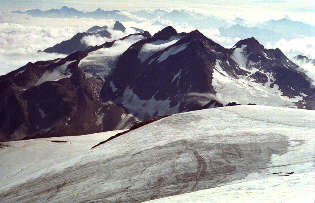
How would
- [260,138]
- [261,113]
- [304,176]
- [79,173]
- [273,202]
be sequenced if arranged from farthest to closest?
[261,113] → [260,138] → [79,173] → [304,176] → [273,202]

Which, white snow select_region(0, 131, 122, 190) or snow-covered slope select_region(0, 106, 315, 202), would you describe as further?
white snow select_region(0, 131, 122, 190)

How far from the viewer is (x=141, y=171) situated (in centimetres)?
4347

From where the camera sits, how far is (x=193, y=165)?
43156 millimetres

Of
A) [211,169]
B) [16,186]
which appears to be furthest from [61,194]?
[211,169]

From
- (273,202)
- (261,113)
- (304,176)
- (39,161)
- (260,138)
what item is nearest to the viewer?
(273,202)

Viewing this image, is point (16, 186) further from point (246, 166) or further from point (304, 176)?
point (304, 176)

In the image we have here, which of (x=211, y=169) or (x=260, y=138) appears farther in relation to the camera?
(x=260, y=138)

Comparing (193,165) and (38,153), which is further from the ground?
(193,165)

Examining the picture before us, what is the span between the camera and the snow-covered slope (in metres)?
36.1

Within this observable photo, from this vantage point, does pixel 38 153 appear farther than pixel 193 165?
Yes

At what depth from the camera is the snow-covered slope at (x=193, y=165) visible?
3609 cm

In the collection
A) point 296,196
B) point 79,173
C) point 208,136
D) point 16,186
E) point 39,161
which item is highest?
point 296,196

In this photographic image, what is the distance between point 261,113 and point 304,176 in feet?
112

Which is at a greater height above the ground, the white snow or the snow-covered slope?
the snow-covered slope
